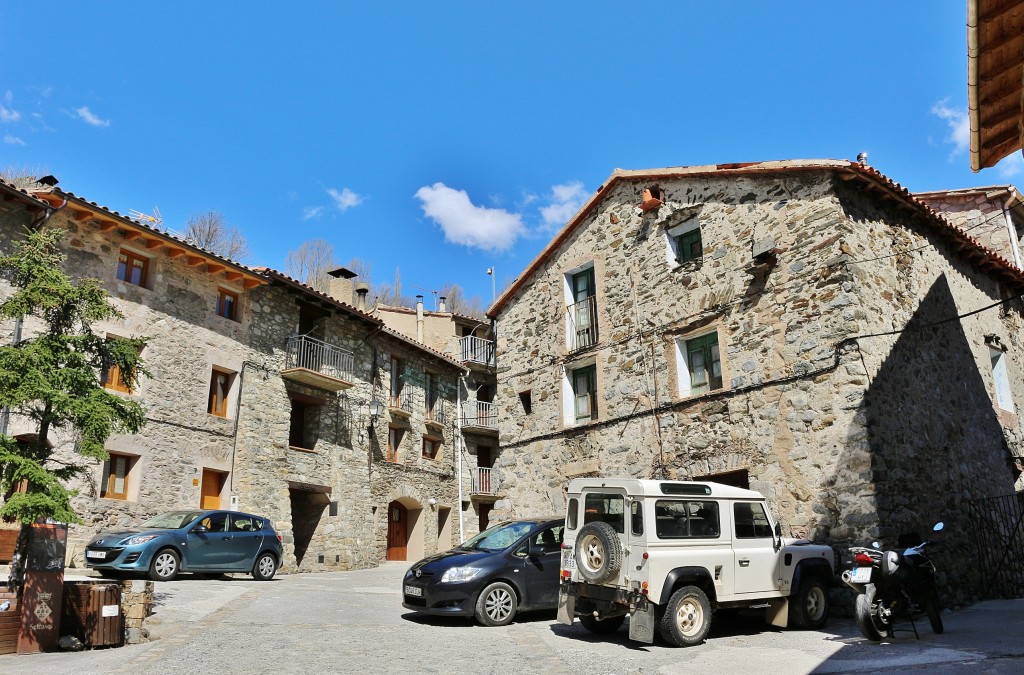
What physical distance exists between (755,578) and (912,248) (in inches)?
299

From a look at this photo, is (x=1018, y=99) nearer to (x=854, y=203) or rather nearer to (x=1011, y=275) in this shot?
(x=854, y=203)

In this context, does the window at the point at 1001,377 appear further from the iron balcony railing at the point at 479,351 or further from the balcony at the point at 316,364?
the iron balcony railing at the point at 479,351

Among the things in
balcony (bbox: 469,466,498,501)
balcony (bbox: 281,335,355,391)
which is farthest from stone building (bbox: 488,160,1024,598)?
balcony (bbox: 469,466,498,501)

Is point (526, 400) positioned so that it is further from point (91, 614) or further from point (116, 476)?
point (91, 614)

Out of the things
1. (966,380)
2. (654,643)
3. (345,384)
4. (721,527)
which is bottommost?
(654,643)

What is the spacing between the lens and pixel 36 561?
24.8ft

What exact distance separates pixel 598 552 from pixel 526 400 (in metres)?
8.64

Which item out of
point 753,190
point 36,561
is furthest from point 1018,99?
point 36,561

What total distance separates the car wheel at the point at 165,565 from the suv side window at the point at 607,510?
808cm

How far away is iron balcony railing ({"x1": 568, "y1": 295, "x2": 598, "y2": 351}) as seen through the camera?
15.8 m

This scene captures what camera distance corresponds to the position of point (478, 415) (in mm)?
28562

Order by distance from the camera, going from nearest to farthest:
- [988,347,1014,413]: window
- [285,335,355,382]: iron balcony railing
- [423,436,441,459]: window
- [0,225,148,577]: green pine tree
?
[0,225,148,577]: green pine tree → [988,347,1014,413]: window → [285,335,355,382]: iron balcony railing → [423,436,441,459]: window

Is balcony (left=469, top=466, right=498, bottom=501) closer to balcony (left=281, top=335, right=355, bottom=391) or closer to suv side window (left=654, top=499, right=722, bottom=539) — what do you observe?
balcony (left=281, top=335, right=355, bottom=391)

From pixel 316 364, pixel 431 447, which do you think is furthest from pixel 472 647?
pixel 431 447
